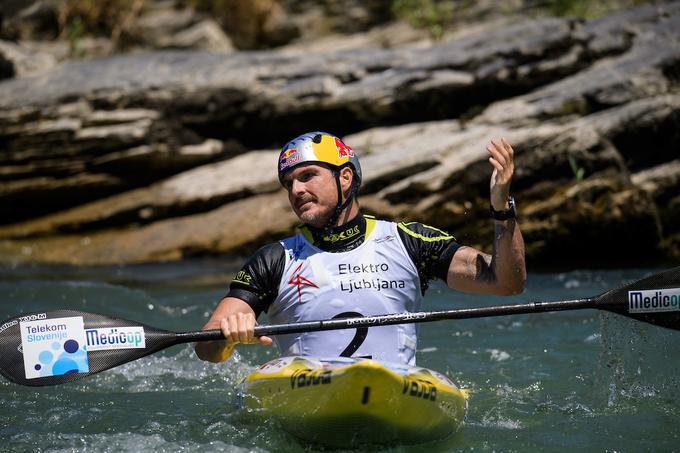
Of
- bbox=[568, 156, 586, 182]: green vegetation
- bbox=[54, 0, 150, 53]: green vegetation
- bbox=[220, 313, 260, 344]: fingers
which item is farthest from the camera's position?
bbox=[54, 0, 150, 53]: green vegetation

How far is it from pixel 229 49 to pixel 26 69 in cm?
397

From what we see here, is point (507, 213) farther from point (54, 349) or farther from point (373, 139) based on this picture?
point (373, 139)

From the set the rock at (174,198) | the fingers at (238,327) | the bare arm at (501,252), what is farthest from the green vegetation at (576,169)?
the fingers at (238,327)

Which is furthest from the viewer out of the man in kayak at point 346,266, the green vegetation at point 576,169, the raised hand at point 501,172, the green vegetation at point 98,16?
the green vegetation at point 98,16

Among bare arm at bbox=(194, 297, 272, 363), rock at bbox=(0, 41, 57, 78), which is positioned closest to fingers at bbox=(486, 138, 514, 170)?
bare arm at bbox=(194, 297, 272, 363)

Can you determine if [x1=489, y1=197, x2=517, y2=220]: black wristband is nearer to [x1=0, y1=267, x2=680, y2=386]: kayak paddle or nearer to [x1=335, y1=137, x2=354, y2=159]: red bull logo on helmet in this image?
[x1=0, y1=267, x2=680, y2=386]: kayak paddle

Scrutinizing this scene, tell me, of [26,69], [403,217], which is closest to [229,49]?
[26,69]

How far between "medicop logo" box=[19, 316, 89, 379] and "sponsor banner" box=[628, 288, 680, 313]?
2.84 metres

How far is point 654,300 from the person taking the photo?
4.28 m

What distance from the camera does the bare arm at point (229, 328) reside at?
12.8 ft

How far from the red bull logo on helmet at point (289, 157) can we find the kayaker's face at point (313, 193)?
0.14 feet

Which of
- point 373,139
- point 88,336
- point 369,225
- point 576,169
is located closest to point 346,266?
point 369,225

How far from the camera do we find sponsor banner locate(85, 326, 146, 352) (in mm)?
4293

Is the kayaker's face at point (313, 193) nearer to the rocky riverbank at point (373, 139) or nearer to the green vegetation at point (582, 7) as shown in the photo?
the rocky riverbank at point (373, 139)
